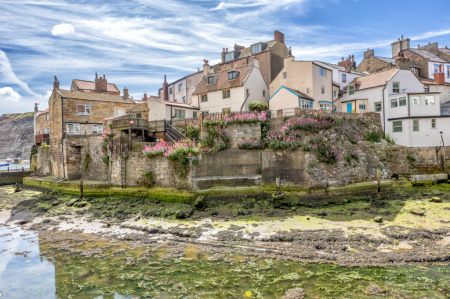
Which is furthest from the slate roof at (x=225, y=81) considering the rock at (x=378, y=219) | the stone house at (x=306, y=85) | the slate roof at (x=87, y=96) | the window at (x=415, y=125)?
the rock at (x=378, y=219)

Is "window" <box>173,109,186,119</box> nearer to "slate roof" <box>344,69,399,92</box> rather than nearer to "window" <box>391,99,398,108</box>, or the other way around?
"slate roof" <box>344,69,399,92</box>

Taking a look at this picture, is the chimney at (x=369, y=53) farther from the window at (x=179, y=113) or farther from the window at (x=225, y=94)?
the window at (x=179, y=113)

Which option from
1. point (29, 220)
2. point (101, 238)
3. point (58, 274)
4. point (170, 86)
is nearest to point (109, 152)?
point (29, 220)

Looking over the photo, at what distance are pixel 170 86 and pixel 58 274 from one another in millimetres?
36424

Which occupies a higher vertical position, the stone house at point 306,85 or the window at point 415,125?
the stone house at point 306,85

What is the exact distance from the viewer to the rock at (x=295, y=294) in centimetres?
738

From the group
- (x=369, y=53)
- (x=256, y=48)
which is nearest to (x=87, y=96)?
(x=256, y=48)

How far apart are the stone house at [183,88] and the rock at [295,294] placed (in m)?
32.2

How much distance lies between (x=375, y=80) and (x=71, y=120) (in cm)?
3244

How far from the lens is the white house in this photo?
21.6 meters

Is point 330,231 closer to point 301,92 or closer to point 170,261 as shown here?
point 170,261

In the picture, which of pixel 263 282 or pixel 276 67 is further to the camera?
pixel 276 67

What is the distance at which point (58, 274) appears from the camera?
9.51 metres

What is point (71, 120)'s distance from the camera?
28516 millimetres
